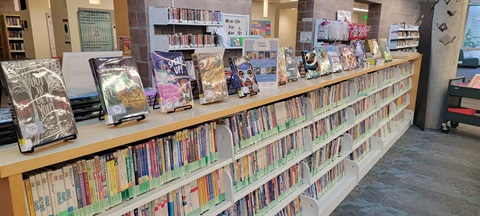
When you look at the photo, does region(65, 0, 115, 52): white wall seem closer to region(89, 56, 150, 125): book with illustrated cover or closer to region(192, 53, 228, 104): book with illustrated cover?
region(192, 53, 228, 104): book with illustrated cover

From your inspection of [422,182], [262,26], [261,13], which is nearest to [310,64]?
[422,182]

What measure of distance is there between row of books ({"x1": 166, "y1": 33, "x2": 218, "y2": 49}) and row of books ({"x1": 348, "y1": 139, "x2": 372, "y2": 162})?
2.68 metres

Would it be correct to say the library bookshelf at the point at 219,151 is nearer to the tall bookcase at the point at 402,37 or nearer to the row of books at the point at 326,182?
the row of books at the point at 326,182

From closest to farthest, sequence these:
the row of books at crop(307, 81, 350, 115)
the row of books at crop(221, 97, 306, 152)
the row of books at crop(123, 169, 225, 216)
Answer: the row of books at crop(123, 169, 225, 216) → the row of books at crop(221, 97, 306, 152) → the row of books at crop(307, 81, 350, 115)

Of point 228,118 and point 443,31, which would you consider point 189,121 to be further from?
point 443,31

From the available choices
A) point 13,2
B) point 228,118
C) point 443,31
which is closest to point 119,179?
point 228,118

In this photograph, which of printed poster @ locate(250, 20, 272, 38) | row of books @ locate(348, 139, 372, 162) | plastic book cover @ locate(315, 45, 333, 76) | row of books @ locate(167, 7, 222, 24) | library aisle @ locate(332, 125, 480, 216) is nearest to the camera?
plastic book cover @ locate(315, 45, 333, 76)

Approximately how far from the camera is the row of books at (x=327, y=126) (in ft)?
8.89

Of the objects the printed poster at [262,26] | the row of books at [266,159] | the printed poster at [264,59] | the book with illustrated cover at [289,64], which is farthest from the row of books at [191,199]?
the printed poster at [262,26]

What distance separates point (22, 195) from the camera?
38.5 inches

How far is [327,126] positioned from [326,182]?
60 centimetres

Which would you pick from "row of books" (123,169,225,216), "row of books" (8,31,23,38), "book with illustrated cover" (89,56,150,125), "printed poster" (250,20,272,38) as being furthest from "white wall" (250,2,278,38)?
"book with illustrated cover" (89,56,150,125)

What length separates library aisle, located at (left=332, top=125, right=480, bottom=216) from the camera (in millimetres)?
3174

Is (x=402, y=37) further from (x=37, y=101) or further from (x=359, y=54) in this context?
(x=37, y=101)
